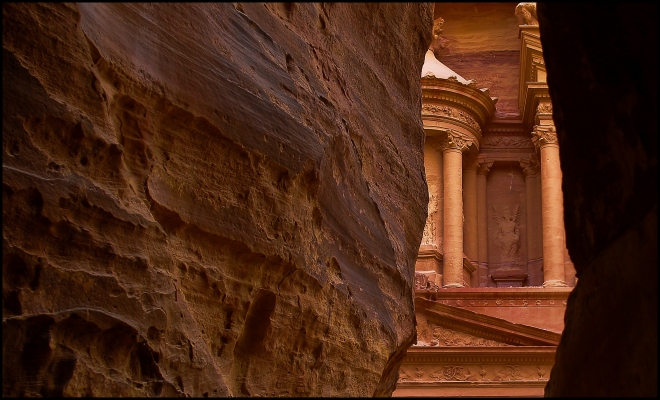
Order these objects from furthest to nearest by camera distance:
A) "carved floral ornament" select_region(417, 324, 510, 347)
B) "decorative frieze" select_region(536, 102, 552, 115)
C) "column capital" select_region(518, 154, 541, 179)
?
"column capital" select_region(518, 154, 541, 179) → "decorative frieze" select_region(536, 102, 552, 115) → "carved floral ornament" select_region(417, 324, 510, 347)

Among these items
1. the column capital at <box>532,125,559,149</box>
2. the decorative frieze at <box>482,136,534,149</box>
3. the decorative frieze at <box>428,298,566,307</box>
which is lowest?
the decorative frieze at <box>428,298,566,307</box>

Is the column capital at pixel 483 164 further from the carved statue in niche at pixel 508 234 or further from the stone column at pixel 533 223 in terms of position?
the carved statue in niche at pixel 508 234

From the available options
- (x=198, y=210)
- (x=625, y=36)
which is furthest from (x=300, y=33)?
(x=625, y=36)

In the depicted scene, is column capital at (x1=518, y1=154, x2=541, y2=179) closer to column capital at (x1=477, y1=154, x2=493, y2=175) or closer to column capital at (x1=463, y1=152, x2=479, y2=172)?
column capital at (x1=477, y1=154, x2=493, y2=175)

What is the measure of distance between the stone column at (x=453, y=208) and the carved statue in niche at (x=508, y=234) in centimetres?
193

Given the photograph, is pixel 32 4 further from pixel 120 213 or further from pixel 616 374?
pixel 616 374

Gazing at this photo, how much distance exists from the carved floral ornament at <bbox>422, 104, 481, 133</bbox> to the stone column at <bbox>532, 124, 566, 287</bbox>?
167cm

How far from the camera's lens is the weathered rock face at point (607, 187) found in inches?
90.4

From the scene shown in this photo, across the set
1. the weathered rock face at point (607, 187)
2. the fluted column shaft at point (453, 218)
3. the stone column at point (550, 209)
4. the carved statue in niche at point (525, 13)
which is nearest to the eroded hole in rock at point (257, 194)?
the weathered rock face at point (607, 187)

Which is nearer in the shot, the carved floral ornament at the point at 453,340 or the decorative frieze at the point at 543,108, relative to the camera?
the carved floral ornament at the point at 453,340

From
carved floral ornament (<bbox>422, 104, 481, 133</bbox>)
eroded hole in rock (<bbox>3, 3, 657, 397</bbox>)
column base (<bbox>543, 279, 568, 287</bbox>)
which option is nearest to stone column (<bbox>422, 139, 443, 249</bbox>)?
carved floral ornament (<bbox>422, 104, 481, 133</bbox>)

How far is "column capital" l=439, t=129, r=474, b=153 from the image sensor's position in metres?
26.5

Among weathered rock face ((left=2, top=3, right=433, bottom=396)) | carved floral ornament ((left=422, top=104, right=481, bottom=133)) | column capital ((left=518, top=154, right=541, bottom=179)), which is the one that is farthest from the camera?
column capital ((left=518, top=154, right=541, bottom=179))

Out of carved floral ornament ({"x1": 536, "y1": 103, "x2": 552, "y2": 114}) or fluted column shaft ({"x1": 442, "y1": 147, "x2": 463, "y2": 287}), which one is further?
carved floral ornament ({"x1": 536, "y1": 103, "x2": 552, "y2": 114})
